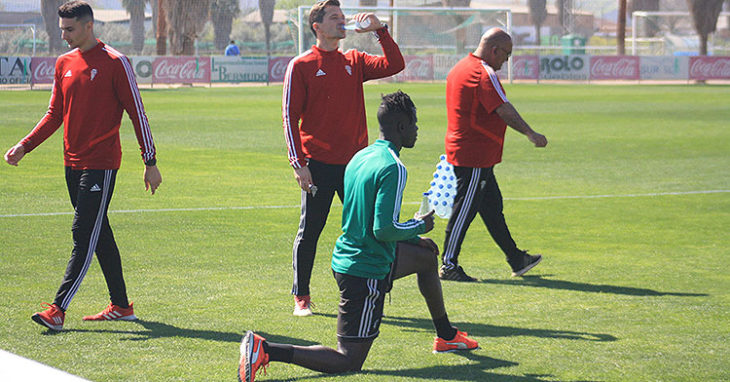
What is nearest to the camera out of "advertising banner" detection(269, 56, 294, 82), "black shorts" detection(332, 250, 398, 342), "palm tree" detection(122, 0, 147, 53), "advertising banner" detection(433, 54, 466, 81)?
"black shorts" detection(332, 250, 398, 342)

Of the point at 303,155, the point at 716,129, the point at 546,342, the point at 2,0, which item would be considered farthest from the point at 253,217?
the point at 2,0

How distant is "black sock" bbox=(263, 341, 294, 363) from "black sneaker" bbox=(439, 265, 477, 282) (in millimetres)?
3130

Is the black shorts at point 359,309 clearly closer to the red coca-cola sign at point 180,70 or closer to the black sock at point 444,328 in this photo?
the black sock at point 444,328

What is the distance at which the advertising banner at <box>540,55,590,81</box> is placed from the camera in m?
48.8

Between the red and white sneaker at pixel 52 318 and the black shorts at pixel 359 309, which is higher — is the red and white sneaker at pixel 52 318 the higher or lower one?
the lower one

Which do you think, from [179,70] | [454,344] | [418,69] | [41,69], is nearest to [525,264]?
[454,344]

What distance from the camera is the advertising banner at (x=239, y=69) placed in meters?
43.5

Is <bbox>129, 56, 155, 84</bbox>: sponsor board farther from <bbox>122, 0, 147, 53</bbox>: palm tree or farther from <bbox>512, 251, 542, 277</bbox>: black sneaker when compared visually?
<bbox>512, 251, 542, 277</bbox>: black sneaker

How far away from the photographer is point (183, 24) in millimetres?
49812

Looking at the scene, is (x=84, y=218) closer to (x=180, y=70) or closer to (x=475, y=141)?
(x=475, y=141)

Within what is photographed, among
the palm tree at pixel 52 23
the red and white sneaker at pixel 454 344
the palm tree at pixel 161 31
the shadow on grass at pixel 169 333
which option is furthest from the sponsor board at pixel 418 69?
the red and white sneaker at pixel 454 344

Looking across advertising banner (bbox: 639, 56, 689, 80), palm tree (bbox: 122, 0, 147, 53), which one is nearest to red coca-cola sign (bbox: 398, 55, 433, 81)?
advertising banner (bbox: 639, 56, 689, 80)

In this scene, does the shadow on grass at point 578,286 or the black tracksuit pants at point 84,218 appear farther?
the shadow on grass at point 578,286

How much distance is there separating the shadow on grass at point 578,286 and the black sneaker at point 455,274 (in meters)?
0.15
